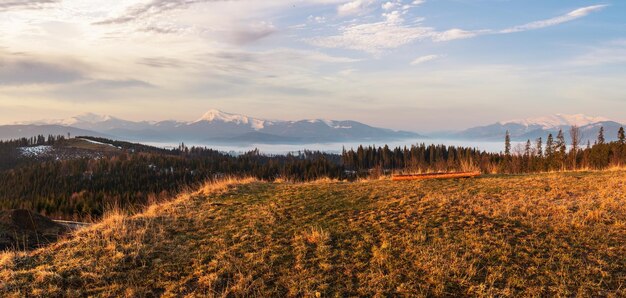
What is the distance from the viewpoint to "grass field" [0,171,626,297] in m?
7.40

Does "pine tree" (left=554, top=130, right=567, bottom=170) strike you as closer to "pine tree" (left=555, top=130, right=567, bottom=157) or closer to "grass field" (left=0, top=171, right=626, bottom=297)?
"pine tree" (left=555, top=130, right=567, bottom=157)

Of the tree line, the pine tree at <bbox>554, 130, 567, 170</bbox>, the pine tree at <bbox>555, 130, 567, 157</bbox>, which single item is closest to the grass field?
the tree line

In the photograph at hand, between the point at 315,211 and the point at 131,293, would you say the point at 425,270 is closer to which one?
the point at 315,211

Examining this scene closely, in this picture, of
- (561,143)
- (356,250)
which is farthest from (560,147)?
(356,250)

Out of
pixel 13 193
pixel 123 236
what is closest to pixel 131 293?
pixel 123 236

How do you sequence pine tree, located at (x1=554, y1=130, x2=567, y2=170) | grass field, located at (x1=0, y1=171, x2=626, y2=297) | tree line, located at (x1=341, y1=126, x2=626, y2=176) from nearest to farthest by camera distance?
1. grass field, located at (x1=0, y1=171, x2=626, y2=297)
2. tree line, located at (x1=341, y1=126, x2=626, y2=176)
3. pine tree, located at (x1=554, y1=130, x2=567, y2=170)

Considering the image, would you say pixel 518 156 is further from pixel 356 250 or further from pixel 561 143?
pixel 356 250

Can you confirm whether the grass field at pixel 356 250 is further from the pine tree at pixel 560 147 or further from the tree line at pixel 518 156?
the pine tree at pixel 560 147

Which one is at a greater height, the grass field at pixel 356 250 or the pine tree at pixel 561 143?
the pine tree at pixel 561 143

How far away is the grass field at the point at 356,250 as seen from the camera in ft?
24.3

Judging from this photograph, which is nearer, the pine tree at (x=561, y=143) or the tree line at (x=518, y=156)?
the tree line at (x=518, y=156)

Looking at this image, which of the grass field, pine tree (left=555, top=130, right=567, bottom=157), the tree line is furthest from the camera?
pine tree (left=555, top=130, right=567, bottom=157)

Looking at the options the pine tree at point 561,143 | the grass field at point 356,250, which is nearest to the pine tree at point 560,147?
the pine tree at point 561,143

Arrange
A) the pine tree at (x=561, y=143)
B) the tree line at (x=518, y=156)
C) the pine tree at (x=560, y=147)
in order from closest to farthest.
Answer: the tree line at (x=518, y=156) < the pine tree at (x=560, y=147) < the pine tree at (x=561, y=143)
